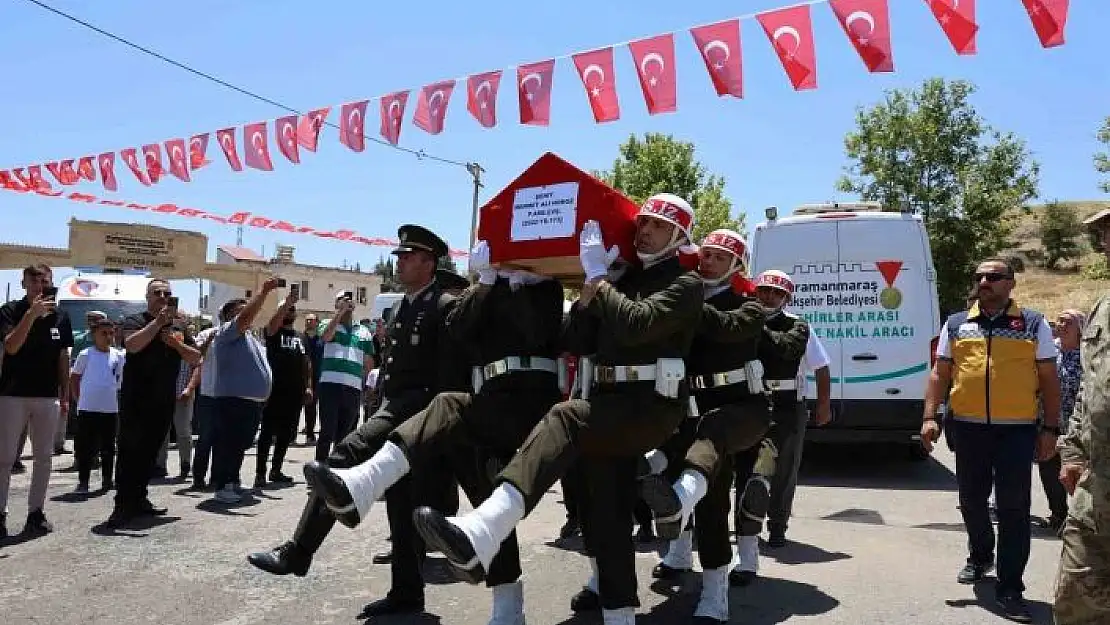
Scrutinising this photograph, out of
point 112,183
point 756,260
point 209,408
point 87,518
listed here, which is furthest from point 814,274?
point 112,183

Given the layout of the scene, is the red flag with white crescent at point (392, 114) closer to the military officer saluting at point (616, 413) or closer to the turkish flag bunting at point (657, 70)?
the turkish flag bunting at point (657, 70)

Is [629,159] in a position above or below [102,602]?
above

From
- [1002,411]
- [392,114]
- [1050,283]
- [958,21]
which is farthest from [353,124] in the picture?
[1050,283]

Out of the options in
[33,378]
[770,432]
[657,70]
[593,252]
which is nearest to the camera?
[593,252]

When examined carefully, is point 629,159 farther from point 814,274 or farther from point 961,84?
point 814,274

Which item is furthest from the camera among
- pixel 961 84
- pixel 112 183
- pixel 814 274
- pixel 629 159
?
pixel 629 159

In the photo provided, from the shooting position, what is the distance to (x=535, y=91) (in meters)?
9.71

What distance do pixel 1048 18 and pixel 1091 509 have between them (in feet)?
16.9

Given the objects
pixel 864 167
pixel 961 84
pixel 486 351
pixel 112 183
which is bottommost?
pixel 486 351

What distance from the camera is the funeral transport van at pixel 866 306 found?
9.21 meters

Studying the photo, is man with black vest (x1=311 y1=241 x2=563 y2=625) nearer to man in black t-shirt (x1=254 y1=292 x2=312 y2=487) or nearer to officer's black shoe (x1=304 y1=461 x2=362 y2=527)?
officer's black shoe (x1=304 y1=461 x2=362 y2=527)

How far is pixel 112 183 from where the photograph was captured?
47.6 feet

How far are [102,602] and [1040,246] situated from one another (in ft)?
231

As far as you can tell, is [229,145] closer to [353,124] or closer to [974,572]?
[353,124]
